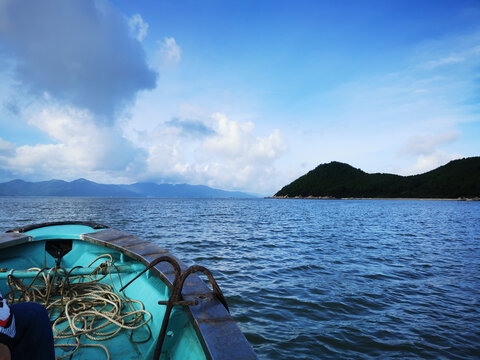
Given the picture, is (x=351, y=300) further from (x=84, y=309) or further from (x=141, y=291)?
(x=84, y=309)

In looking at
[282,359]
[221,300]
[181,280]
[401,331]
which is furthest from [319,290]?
[181,280]

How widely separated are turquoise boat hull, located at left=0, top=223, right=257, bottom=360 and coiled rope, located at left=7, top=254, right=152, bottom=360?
0.10 meters

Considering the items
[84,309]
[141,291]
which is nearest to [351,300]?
[141,291]

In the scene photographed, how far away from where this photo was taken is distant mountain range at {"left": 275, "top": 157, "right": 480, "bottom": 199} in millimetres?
124125

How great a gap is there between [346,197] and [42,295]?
169 metres

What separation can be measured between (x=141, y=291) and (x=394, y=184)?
574 feet

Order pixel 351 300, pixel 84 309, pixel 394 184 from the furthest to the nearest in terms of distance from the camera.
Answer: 1. pixel 394 184
2. pixel 351 300
3. pixel 84 309

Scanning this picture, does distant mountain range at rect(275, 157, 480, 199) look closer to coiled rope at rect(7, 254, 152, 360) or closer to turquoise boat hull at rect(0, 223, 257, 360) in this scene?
turquoise boat hull at rect(0, 223, 257, 360)

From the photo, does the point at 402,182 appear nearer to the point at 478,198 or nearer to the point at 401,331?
the point at 478,198

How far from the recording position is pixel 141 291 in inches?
153

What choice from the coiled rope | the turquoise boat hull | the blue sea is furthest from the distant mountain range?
the coiled rope

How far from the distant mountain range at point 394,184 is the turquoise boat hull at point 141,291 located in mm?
154258

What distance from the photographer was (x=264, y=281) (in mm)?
8023

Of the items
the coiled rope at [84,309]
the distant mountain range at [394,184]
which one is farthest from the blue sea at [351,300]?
the distant mountain range at [394,184]
